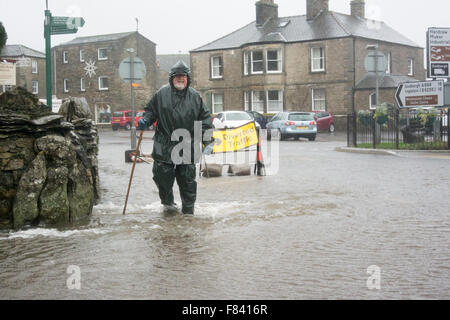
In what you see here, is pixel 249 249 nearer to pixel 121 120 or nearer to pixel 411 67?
pixel 121 120

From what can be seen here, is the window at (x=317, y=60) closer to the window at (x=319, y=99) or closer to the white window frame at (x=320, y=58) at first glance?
the white window frame at (x=320, y=58)

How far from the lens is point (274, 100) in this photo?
45250 mm

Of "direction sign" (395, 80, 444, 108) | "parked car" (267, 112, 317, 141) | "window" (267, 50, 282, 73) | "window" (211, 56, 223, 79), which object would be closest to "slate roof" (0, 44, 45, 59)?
"window" (211, 56, 223, 79)

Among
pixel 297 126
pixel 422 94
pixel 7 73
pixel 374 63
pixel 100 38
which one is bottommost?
pixel 297 126

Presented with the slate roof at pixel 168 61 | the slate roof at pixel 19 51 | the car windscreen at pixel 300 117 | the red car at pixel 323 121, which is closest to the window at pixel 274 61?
the red car at pixel 323 121

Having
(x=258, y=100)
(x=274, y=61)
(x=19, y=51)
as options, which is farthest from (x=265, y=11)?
(x=19, y=51)

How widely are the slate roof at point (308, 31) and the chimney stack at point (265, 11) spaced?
0.41 m

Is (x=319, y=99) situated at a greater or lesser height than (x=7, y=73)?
greater

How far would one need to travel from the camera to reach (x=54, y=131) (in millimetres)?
7039

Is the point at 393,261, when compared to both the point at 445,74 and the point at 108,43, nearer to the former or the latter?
the point at 445,74

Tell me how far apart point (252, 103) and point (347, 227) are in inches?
1554

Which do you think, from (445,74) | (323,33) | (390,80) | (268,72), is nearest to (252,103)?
(268,72)

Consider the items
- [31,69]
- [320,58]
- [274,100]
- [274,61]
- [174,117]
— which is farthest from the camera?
[31,69]

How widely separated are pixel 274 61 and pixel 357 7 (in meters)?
9.25
